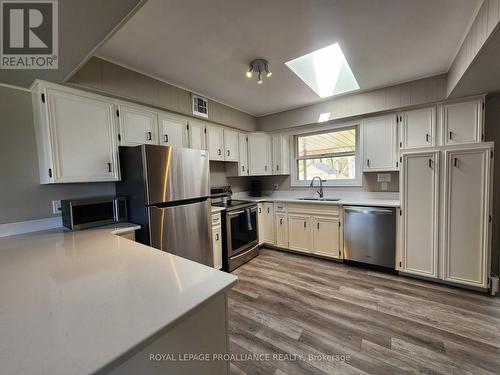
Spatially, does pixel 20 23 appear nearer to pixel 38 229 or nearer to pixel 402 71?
pixel 38 229

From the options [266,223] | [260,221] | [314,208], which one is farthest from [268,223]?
[314,208]

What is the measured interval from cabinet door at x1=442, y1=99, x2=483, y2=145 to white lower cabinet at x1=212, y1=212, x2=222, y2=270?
295cm

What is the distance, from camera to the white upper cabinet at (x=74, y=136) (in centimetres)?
181

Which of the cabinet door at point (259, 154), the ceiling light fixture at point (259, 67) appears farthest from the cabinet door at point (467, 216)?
the cabinet door at point (259, 154)

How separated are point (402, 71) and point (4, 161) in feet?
13.0

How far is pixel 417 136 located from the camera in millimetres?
2762

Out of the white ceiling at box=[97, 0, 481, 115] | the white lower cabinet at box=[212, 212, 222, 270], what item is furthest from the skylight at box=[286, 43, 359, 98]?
the white lower cabinet at box=[212, 212, 222, 270]

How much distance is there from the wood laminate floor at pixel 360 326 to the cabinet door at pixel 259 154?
1922mm

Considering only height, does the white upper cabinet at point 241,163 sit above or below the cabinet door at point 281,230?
above

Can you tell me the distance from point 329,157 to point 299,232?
138 cm

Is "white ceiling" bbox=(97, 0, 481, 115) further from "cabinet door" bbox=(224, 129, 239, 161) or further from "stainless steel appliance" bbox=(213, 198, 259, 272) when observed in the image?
"stainless steel appliance" bbox=(213, 198, 259, 272)

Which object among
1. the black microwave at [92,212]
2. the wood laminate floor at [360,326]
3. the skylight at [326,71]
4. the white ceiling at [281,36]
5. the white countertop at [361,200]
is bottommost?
the wood laminate floor at [360,326]

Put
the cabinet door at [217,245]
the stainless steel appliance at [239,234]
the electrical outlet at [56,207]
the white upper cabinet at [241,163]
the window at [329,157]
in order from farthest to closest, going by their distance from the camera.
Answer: the white upper cabinet at [241,163] < the window at [329,157] < the stainless steel appliance at [239,234] < the cabinet door at [217,245] < the electrical outlet at [56,207]

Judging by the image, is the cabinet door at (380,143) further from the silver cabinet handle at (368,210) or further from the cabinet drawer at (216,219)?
the cabinet drawer at (216,219)
